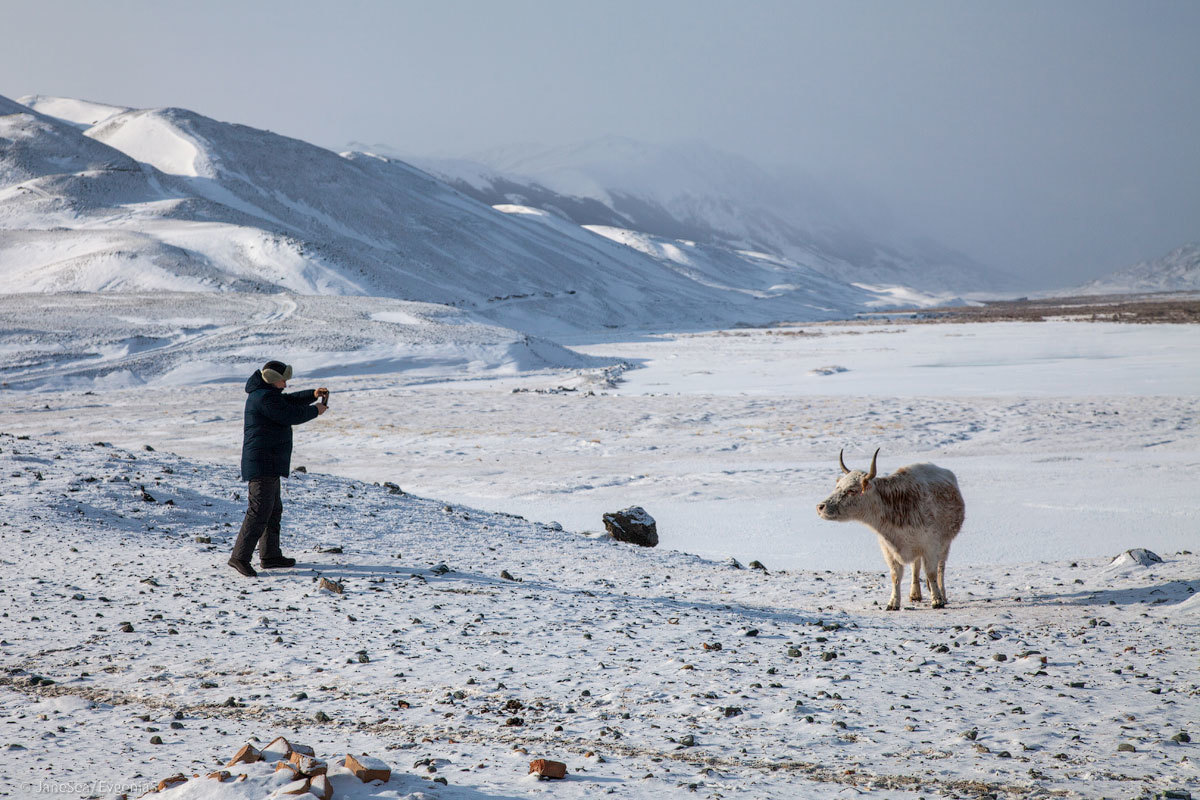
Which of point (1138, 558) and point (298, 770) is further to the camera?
point (1138, 558)

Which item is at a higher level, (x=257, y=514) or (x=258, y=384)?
(x=258, y=384)

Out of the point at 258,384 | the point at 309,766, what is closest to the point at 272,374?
the point at 258,384

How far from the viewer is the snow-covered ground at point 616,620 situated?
483 cm

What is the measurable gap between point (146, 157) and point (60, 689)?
122635 millimetres

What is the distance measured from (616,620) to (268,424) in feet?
12.3

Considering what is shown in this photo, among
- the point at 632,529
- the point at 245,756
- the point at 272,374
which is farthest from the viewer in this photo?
the point at 632,529

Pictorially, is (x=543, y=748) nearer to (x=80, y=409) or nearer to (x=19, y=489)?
(x=19, y=489)

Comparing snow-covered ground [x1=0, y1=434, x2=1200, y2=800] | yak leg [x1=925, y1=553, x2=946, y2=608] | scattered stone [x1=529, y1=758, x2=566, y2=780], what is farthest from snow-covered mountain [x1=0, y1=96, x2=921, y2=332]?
scattered stone [x1=529, y1=758, x2=566, y2=780]

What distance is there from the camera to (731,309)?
116625 mm

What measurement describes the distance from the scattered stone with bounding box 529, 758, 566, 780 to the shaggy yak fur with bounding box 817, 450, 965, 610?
468 centimetres

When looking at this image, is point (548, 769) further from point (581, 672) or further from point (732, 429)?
point (732, 429)

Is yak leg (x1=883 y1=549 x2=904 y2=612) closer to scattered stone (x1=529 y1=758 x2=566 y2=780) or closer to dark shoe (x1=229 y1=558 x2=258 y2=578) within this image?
scattered stone (x1=529 y1=758 x2=566 y2=780)

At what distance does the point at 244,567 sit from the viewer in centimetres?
857

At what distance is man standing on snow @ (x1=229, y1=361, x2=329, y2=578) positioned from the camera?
8555mm
